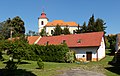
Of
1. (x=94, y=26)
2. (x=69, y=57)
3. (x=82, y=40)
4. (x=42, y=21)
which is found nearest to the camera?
(x=69, y=57)

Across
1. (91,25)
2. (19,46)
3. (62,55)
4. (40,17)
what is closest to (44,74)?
(19,46)

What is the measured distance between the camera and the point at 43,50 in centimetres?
4606

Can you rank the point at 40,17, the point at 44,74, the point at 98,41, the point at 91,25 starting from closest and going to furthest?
1. the point at 44,74
2. the point at 98,41
3. the point at 91,25
4. the point at 40,17

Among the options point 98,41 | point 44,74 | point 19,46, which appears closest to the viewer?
point 44,74

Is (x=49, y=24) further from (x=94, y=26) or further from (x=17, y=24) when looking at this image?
(x=94, y=26)

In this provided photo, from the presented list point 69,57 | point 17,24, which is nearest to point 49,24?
point 17,24

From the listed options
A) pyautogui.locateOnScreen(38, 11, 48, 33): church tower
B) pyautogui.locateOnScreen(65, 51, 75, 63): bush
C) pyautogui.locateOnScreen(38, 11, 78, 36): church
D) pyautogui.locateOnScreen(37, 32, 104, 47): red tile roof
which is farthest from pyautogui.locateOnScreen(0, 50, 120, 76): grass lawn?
pyautogui.locateOnScreen(38, 11, 48, 33): church tower

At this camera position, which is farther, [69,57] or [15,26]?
[15,26]

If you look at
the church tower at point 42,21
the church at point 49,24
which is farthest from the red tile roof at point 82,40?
the church tower at point 42,21

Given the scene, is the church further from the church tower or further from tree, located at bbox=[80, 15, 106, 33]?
tree, located at bbox=[80, 15, 106, 33]

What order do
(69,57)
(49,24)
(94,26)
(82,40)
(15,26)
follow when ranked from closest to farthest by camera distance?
(69,57) → (82,40) → (94,26) → (15,26) → (49,24)

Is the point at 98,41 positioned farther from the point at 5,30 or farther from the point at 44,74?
the point at 5,30

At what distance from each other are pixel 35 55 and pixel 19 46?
1012cm

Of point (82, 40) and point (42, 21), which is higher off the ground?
point (42, 21)
